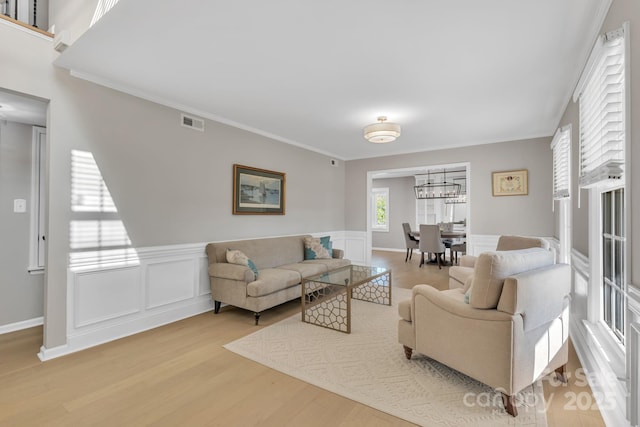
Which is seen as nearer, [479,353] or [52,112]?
[479,353]

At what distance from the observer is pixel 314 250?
198 inches

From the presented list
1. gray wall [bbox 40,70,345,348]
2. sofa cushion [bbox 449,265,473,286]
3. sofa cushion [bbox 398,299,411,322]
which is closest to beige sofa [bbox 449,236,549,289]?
sofa cushion [bbox 449,265,473,286]

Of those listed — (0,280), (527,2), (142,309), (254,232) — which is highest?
(527,2)

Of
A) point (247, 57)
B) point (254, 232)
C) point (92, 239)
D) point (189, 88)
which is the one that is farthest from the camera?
point (254, 232)

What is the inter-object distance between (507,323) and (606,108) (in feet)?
4.58

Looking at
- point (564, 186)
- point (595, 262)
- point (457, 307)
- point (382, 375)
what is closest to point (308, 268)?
point (382, 375)

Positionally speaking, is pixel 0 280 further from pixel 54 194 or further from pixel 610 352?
pixel 610 352

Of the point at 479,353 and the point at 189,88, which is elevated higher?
the point at 189,88

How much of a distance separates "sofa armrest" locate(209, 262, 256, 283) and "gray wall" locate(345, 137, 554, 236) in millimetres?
3399

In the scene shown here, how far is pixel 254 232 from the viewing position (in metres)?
4.62

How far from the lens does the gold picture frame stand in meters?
4.88

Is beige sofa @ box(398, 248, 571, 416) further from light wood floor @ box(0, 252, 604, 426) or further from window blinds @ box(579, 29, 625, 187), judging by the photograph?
window blinds @ box(579, 29, 625, 187)

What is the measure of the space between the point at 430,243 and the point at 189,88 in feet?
19.3

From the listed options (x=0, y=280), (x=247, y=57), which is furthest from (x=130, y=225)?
(x=247, y=57)
